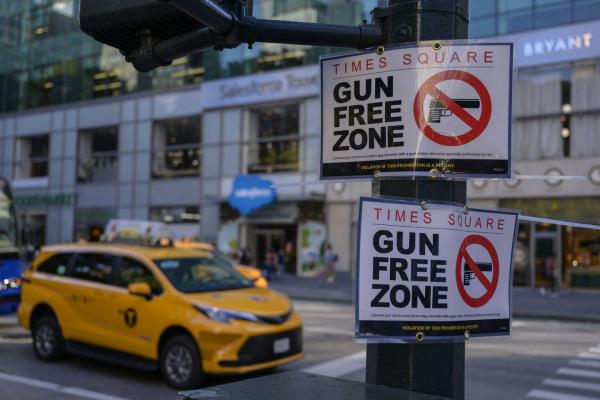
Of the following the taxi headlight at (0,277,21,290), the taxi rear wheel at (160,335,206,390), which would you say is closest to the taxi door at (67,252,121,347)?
the taxi rear wheel at (160,335,206,390)

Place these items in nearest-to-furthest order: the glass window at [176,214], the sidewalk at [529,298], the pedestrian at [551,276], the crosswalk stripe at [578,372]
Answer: the crosswalk stripe at [578,372] < the sidewalk at [529,298] < the pedestrian at [551,276] < the glass window at [176,214]

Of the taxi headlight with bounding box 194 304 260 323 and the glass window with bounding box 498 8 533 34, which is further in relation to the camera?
the glass window with bounding box 498 8 533 34

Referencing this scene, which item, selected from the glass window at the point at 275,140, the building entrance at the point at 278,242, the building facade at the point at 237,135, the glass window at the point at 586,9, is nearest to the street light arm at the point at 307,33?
the building facade at the point at 237,135

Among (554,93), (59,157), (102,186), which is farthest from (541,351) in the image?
(59,157)

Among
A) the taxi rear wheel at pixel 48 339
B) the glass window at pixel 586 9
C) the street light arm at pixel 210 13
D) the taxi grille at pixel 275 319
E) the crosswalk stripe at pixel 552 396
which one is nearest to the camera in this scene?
the street light arm at pixel 210 13

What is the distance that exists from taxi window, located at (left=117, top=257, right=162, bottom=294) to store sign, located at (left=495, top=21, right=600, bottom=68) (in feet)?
59.3

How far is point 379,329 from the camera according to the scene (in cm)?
271

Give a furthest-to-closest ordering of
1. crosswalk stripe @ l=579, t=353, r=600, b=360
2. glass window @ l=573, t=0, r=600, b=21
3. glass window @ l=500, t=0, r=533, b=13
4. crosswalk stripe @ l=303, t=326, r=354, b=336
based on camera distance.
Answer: glass window @ l=500, t=0, r=533, b=13, glass window @ l=573, t=0, r=600, b=21, crosswalk stripe @ l=303, t=326, r=354, b=336, crosswalk stripe @ l=579, t=353, r=600, b=360

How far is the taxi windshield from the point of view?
8.45 meters

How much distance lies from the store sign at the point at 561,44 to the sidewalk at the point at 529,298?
8584mm

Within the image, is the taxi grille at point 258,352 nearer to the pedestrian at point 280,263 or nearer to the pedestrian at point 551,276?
the pedestrian at point 551,276

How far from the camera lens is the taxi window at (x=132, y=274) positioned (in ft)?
27.9

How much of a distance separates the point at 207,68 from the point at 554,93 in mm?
17473

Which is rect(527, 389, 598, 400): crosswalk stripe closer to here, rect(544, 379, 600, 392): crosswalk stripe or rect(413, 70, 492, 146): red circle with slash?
rect(544, 379, 600, 392): crosswalk stripe
